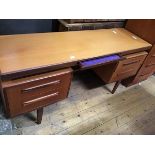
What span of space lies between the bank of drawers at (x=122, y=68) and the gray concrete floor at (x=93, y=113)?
28 centimetres

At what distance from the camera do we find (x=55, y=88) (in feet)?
3.32

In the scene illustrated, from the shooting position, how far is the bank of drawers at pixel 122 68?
1.31m

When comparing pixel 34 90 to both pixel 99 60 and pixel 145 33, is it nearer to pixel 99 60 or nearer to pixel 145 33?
pixel 99 60

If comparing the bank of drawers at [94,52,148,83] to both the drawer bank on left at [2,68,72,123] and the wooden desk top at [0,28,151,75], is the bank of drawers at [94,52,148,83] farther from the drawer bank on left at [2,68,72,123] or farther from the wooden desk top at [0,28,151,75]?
the drawer bank on left at [2,68,72,123]

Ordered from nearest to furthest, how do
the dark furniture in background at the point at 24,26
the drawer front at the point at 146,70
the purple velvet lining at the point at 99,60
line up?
the purple velvet lining at the point at 99,60, the dark furniture in background at the point at 24,26, the drawer front at the point at 146,70

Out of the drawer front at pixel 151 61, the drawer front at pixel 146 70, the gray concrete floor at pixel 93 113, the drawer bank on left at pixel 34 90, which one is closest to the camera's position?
the drawer bank on left at pixel 34 90

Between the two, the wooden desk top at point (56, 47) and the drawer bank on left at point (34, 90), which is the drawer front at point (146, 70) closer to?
the wooden desk top at point (56, 47)

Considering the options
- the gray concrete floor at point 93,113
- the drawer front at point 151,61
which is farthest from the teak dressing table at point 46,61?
the drawer front at point 151,61

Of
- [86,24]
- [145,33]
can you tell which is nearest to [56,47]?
[86,24]

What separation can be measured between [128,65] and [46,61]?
759 mm

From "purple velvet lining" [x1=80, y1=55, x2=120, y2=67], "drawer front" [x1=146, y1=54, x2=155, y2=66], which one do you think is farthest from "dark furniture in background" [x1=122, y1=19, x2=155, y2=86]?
"purple velvet lining" [x1=80, y1=55, x2=120, y2=67]

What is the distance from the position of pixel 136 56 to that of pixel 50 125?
0.87m

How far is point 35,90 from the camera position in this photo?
3.06ft

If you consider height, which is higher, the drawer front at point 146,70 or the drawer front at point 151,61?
the drawer front at point 151,61
